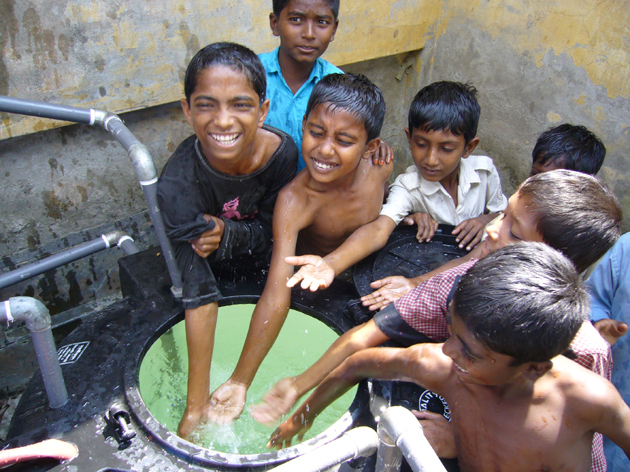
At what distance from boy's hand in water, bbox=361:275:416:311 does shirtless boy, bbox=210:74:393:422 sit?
0.33 meters

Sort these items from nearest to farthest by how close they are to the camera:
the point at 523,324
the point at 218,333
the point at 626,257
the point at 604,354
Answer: the point at 523,324, the point at 604,354, the point at 626,257, the point at 218,333

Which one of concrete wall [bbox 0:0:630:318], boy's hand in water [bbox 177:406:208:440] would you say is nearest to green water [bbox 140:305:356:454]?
boy's hand in water [bbox 177:406:208:440]

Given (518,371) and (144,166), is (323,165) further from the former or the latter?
(518,371)

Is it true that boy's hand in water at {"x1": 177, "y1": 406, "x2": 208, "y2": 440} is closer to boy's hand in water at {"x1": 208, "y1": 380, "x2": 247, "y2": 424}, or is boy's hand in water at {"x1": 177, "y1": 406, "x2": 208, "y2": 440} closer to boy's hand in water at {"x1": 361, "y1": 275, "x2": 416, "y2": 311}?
boy's hand in water at {"x1": 208, "y1": 380, "x2": 247, "y2": 424}

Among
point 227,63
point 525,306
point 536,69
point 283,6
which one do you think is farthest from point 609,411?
point 536,69

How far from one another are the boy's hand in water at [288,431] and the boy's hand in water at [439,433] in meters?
0.39

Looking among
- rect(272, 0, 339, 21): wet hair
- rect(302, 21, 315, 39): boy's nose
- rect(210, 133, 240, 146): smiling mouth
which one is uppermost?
rect(272, 0, 339, 21): wet hair

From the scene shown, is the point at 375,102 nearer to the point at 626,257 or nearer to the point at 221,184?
the point at 221,184

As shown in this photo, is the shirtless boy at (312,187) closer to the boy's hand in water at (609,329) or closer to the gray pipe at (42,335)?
the gray pipe at (42,335)

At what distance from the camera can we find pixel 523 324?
1068 mm

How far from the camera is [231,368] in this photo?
2.33 meters

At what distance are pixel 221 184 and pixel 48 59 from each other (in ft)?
3.31

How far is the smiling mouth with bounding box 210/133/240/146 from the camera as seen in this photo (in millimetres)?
1773

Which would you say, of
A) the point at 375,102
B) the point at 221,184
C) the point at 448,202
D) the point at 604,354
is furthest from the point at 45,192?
the point at 604,354
